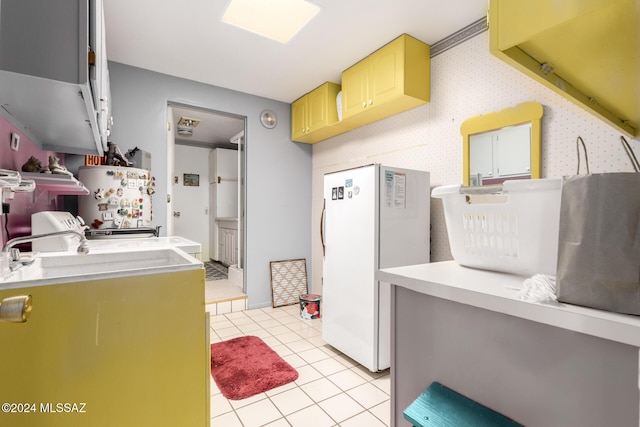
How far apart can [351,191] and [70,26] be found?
5.91ft

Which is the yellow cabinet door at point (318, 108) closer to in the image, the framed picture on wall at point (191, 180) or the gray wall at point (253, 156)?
the gray wall at point (253, 156)

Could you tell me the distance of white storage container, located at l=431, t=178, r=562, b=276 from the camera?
86 centimetres

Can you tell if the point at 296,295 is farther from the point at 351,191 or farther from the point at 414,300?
the point at 414,300

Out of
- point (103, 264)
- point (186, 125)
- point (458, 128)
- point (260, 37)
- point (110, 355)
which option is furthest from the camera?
point (186, 125)

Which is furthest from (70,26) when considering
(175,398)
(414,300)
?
(414,300)

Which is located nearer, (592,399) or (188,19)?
(592,399)

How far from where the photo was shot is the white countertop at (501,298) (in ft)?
1.78

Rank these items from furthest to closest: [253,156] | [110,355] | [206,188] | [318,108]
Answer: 1. [206,188]
2. [253,156]
3. [318,108]
4. [110,355]

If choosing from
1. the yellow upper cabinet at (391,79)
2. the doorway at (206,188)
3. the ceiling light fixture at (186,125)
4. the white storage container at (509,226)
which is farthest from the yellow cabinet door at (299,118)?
the white storage container at (509,226)

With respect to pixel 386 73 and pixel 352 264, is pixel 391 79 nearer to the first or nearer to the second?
pixel 386 73

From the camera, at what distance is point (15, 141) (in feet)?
4.84

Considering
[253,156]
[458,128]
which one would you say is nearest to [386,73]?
[458,128]

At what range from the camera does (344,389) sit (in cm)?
201

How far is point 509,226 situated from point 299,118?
320 cm
